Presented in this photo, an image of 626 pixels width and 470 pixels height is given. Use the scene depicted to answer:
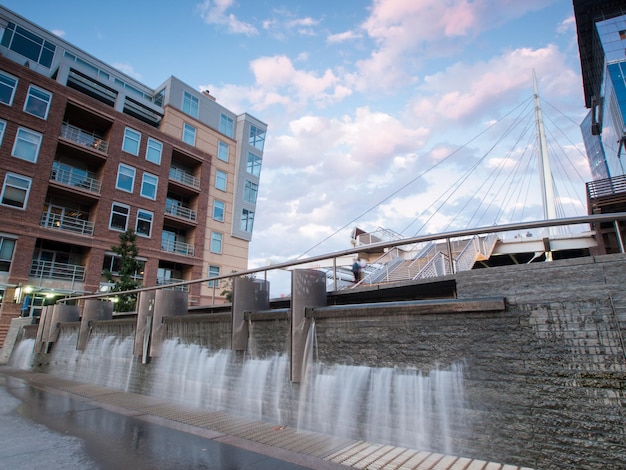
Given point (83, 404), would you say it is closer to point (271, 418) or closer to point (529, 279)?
point (271, 418)

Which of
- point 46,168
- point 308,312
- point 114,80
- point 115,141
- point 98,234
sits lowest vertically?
point 308,312

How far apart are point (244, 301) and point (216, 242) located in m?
27.6

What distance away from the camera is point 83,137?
1067 inches

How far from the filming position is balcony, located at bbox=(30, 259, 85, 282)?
23047 millimetres

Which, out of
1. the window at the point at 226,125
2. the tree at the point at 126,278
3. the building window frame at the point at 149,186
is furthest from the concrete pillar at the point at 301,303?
the window at the point at 226,125

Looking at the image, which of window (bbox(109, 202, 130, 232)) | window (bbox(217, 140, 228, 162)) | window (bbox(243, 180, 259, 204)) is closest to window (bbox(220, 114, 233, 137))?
window (bbox(217, 140, 228, 162))

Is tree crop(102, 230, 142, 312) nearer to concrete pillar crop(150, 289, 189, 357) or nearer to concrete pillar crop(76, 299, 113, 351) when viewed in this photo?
concrete pillar crop(76, 299, 113, 351)

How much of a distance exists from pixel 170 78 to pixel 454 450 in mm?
37254

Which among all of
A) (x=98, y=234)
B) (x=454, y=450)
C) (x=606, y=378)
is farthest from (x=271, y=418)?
(x=98, y=234)

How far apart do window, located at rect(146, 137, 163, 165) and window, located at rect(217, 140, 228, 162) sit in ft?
22.1

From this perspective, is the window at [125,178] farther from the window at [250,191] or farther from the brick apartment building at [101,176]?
the window at [250,191]

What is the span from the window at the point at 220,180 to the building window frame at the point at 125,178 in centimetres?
856

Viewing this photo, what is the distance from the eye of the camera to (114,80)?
3180 centimetres

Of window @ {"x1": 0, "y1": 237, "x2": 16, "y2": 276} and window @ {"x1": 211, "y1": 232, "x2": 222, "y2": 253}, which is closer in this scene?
window @ {"x1": 0, "y1": 237, "x2": 16, "y2": 276}
